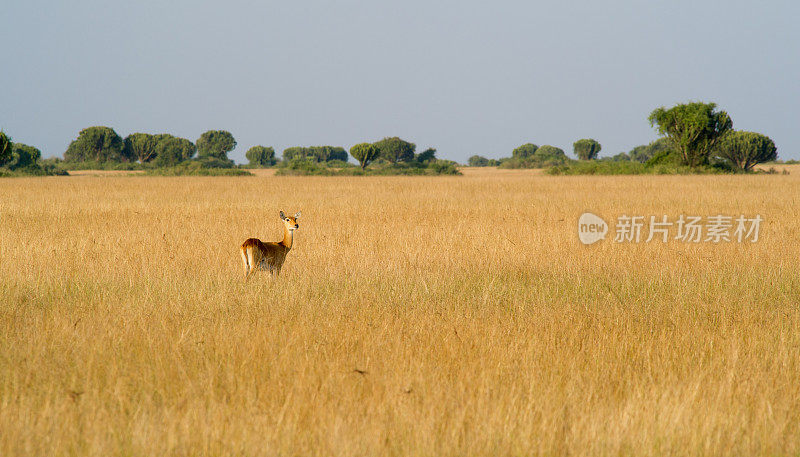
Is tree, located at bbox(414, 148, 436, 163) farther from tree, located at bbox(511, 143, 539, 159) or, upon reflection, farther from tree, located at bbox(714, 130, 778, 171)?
tree, located at bbox(511, 143, 539, 159)

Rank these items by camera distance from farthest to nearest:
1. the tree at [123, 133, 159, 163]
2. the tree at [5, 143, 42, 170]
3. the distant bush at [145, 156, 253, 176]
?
1. the tree at [123, 133, 159, 163]
2. the tree at [5, 143, 42, 170]
3. the distant bush at [145, 156, 253, 176]

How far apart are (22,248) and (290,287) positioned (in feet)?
17.9

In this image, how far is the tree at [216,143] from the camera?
141 meters

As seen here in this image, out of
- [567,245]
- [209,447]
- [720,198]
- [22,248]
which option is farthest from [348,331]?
[720,198]

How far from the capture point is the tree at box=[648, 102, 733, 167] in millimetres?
48750

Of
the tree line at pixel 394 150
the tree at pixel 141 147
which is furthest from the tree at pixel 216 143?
the tree at pixel 141 147

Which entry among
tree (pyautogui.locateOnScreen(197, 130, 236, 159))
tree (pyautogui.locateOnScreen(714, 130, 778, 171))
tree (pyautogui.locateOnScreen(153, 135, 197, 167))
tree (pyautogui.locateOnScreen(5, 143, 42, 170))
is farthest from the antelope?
tree (pyautogui.locateOnScreen(197, 130, 236, 159))

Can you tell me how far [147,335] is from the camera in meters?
4.60

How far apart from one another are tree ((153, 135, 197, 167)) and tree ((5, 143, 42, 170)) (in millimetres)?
18985

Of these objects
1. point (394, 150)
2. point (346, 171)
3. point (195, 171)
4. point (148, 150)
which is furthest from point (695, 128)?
point (148, 150)

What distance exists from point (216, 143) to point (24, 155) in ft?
168

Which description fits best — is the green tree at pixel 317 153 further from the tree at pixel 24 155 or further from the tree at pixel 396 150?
the tree at pixel 24 155

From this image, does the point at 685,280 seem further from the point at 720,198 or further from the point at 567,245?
the point at 720,198

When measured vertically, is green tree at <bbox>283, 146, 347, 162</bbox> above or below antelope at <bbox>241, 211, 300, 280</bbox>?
above
